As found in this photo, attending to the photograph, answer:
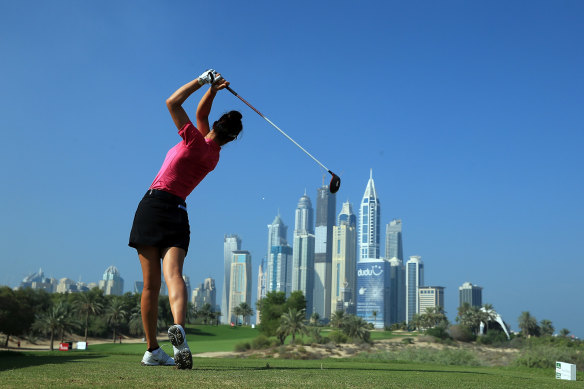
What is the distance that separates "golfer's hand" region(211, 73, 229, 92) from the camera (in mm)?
5590

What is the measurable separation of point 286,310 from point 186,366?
7953 cm

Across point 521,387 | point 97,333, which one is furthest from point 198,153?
point 97,333

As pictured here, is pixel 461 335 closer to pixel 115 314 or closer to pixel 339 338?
pixel 339 338

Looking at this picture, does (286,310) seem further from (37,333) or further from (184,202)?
(184,202)

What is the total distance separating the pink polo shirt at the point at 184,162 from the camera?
538cm

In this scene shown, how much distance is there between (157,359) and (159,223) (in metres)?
1.58

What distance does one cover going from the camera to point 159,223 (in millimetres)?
5227

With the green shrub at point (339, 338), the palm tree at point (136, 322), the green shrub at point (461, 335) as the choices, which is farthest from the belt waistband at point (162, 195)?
the green shrub at point (461, 335)

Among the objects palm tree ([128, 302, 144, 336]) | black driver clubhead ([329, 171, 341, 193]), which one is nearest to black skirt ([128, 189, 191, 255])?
black driver clubhead ([329, 171, 341, 193])

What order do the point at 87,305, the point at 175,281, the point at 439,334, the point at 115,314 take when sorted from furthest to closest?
the point at 115,314
the point at 87,305
the point at 439,334
the point at 175,281

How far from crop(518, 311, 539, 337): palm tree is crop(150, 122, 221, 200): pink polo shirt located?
425ft

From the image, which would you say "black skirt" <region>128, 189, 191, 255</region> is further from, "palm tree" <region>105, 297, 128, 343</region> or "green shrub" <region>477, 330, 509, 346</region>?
"palm tree" <region>105, 297, 128, 343</region>

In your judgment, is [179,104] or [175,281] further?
[179,104]

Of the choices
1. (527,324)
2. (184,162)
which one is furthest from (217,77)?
(527,324)
